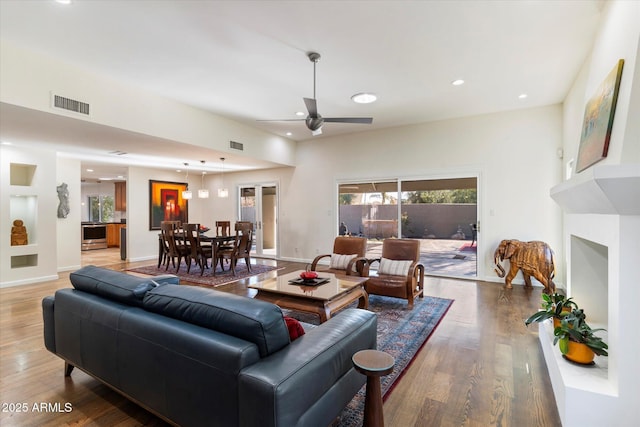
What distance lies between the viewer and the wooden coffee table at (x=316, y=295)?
3.07 meters

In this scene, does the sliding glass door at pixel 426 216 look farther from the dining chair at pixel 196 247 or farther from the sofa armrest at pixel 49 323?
the sofa armrest at pixel 49 323

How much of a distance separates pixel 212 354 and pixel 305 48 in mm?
3232

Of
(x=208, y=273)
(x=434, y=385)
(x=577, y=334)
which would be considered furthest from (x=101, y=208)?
(x=577, y=334)

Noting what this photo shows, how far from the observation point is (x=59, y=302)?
7.20 ft

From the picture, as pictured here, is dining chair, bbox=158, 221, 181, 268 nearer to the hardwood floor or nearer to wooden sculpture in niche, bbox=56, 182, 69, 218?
wooden sculpture in niche, bbox=56, 182, 69, 218

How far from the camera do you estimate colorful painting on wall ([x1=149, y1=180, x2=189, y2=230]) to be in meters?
8.73

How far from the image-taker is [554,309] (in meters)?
2.50

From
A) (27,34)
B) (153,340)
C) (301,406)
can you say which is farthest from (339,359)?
(27,34)

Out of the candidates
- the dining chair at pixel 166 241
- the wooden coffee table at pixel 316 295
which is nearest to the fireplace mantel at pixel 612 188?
the wooden coffee table at pixel 316 295

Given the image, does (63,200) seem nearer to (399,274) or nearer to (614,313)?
(399,274)

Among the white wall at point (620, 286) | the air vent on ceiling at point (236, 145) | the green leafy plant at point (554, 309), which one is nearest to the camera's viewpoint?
the white wall at point (620, 286)

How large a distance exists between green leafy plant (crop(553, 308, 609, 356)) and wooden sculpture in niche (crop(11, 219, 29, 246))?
312 inches

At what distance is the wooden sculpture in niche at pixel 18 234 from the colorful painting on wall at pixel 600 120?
827 cm

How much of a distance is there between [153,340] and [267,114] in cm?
487
